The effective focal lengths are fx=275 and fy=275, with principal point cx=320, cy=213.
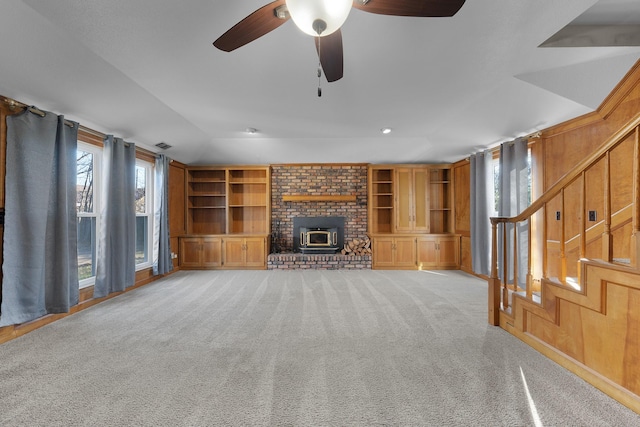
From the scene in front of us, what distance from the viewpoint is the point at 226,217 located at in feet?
20.4

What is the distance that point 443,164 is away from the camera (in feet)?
19.9

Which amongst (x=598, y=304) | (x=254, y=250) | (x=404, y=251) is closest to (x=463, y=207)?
(x=404, y=251)

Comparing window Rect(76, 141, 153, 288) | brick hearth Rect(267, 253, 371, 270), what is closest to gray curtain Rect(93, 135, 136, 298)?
window Rect(76, 141, 153, 288)

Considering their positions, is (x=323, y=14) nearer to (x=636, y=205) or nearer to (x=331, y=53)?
(x=331, y=53)

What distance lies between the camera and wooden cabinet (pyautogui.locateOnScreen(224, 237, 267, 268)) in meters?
5.85

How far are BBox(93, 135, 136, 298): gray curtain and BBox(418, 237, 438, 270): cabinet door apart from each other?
5263mm

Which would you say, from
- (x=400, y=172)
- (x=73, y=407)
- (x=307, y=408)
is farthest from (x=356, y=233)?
(x=73, y=407)

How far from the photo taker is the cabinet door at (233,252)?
5.85 metres

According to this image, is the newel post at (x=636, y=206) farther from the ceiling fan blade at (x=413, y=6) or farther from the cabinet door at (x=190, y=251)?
the cabinet door at (x=190, y=251)

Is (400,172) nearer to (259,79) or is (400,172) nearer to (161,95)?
(259,79)

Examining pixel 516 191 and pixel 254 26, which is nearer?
pixel 254 26

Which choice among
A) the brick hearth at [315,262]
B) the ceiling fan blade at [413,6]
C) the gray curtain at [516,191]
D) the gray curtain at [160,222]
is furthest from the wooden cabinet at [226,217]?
the ceiling fan blade at [413,6]

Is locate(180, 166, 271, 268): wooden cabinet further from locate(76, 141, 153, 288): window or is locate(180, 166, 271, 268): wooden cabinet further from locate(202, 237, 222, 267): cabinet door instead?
locate(76, 141, 153, 288): window

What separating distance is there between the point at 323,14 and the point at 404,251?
5273 millimetres
